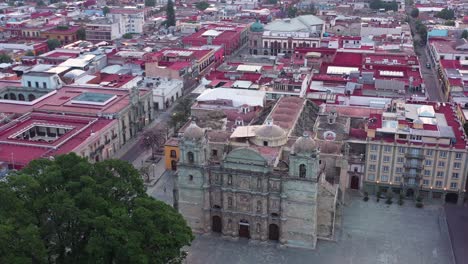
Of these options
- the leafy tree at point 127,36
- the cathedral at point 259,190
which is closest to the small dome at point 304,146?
the cathedral at point 259,190

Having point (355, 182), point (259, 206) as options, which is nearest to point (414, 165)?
point (355, 182)

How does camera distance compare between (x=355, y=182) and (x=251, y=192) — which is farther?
(x=355, y=182)

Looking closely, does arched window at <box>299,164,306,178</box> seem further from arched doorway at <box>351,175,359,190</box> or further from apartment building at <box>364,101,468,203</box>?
arched doorway at <box>351,175,359,190</box>

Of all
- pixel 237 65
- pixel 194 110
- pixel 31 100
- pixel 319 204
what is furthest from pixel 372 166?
pixel 31 100

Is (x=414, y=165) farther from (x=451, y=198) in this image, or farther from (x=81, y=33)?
(x=81, y=33)

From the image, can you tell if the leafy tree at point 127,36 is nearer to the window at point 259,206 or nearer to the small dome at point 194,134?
the small dome at point 194,134

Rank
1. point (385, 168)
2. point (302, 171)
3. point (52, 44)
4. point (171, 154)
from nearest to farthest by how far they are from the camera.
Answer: point (302, 171) → point (385, 168) → point (171, 154) → point (52, 44)
